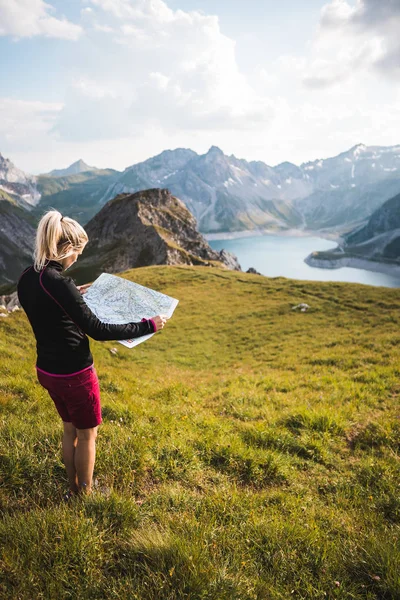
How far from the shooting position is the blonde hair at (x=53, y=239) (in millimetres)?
3676

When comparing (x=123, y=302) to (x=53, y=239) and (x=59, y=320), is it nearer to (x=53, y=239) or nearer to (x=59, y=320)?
(x=59, y=320)

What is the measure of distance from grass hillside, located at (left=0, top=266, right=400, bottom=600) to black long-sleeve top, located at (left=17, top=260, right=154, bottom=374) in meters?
1.75

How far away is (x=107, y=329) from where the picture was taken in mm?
3889

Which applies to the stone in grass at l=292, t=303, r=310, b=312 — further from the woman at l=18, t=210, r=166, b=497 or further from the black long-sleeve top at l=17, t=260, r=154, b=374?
the black long-sleeve top at l=17, t=260, r=154, b=374

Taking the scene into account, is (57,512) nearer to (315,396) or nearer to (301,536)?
(301,536)

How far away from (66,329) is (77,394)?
85 centimetres

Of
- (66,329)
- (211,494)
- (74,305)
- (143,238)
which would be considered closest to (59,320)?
(66,329)

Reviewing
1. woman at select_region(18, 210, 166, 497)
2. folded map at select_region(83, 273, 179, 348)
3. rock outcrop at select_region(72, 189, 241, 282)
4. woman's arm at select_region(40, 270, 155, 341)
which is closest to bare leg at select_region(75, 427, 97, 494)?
woman at select_region(18, 210, 166, 497)

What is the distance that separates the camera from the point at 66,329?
3.75 metres

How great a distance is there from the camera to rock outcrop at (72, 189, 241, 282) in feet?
325

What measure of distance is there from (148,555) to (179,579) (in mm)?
432

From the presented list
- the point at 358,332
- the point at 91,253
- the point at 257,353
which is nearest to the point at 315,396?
the point at 257,353

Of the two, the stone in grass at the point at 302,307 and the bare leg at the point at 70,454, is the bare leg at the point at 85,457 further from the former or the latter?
the stone in grass at the point at 302,307

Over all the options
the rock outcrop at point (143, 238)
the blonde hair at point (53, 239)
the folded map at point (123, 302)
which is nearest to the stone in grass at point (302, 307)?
the folded map at point (123, 302)
